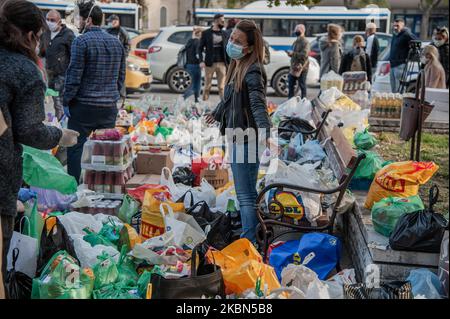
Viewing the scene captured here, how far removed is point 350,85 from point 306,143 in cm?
554

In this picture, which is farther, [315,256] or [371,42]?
[371,42]

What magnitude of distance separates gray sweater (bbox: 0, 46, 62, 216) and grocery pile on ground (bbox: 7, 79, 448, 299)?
64cm

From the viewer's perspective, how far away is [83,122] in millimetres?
6766

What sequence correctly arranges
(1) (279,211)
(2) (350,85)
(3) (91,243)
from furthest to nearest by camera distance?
(2) (350,85) < (1) (279,211) < (3) (91,243)

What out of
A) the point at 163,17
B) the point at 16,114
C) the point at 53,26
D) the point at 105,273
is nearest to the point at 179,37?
the point at 53,26

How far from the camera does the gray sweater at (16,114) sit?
143 inches

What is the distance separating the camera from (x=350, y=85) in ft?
41.5

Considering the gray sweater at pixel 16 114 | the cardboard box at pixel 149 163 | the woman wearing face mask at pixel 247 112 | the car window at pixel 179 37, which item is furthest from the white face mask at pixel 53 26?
the car window at pixel 179 37

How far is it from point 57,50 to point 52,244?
539cm

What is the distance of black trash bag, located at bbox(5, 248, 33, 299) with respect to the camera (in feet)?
13.5

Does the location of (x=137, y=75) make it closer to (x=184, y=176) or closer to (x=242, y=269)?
(x=184, y=176)

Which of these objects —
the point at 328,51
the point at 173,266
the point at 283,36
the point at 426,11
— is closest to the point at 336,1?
the point at 426,11

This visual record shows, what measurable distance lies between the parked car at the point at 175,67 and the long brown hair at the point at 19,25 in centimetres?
1504
